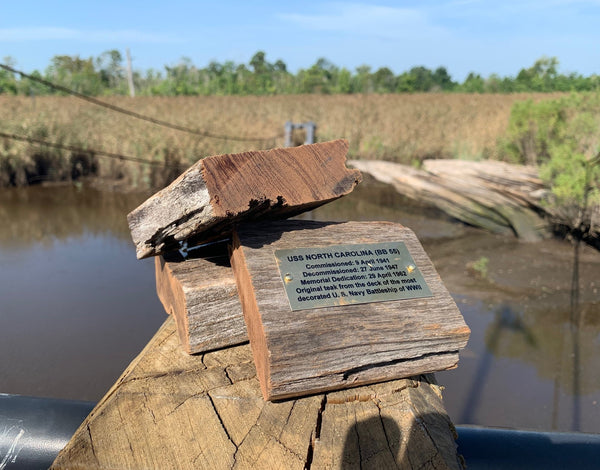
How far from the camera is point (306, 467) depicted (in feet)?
4.18

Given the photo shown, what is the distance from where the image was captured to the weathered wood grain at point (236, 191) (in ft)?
4.97

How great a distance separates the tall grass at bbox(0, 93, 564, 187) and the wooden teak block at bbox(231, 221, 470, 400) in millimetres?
8828

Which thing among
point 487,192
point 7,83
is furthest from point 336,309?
point 7,83

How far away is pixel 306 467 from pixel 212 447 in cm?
27

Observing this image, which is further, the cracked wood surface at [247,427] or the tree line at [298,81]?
the tree line at [298,81]

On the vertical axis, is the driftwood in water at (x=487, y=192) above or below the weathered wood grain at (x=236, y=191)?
below

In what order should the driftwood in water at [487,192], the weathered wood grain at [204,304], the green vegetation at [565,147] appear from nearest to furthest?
the weathered wood grain at [204,304] < the green vegetation at [565,147] < the driftwood in water at [487,192]

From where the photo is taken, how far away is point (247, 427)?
4.58ft

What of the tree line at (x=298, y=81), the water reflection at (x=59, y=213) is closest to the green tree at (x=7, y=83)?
the tree line at (x=298, y=81)

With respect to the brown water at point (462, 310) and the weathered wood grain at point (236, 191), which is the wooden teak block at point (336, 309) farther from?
the brown water at point (462, 310)

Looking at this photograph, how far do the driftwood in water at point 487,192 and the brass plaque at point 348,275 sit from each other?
589 centimetres

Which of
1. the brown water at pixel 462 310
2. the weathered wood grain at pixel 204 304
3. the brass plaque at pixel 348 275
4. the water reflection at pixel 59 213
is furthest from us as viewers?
the water reflection at pixel 59 213

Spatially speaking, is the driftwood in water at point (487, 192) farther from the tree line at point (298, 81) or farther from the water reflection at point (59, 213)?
the tree line at point (298, 81)

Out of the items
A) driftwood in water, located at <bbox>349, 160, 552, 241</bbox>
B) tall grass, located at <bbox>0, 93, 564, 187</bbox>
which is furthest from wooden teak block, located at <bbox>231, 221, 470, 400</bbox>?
tall grass, located at <bbox>0, 93, 564, 187</bbox>
